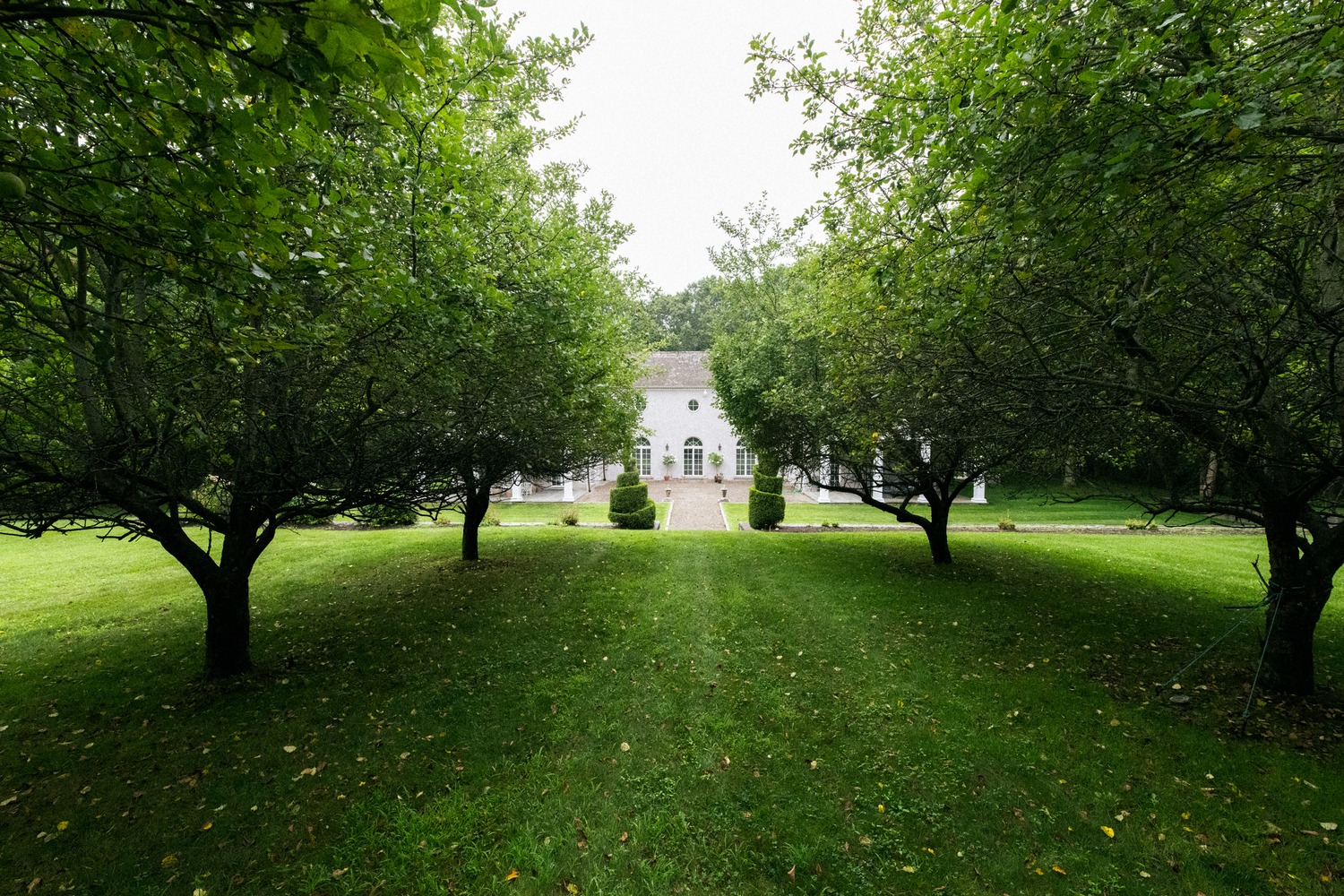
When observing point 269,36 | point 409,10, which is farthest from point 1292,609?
point 269,36

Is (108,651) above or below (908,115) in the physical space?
below

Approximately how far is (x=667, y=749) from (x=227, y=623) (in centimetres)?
533

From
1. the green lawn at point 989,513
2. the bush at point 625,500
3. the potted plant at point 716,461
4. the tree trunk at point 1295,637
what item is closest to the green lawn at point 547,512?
the bush at point 625,500

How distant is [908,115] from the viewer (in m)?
4.20

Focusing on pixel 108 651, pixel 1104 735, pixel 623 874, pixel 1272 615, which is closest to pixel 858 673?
pixel 1104 735

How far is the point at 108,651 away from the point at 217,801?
4.75 m

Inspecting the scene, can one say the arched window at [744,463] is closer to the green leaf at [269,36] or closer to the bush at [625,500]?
the bush at [625,500]

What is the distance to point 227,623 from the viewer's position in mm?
6008

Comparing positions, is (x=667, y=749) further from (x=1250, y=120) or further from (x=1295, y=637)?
(x=1295, y=637)

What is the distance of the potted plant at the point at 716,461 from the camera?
3369 cm

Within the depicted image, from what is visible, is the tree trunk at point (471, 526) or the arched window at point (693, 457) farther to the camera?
the arched window at point (693, 457)

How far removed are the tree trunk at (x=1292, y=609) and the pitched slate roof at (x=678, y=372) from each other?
28305 millimetres

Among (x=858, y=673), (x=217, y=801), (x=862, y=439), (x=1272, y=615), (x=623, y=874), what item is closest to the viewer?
(x=623, y=874)

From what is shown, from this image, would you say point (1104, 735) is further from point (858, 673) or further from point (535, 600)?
point (535, 600)
